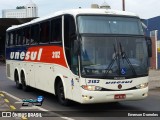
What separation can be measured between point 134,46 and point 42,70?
4508mm

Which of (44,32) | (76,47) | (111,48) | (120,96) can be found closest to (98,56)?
(111,48)

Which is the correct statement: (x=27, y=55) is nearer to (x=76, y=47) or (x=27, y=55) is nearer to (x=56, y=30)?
(x=56, y=30)

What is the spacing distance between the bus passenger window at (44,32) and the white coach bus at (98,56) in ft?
2.60

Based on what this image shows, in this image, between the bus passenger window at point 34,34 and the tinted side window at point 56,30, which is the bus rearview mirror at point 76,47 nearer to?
the tinted side window at point 56,30

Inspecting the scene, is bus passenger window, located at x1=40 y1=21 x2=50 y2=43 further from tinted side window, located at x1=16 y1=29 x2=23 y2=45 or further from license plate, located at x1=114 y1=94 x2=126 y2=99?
license plate, located at x1=114 y1=94 x2=126 y2=99

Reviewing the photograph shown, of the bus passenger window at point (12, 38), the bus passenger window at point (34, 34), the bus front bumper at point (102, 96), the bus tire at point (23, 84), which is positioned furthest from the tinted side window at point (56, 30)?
the bus passenger window at point (12, 38)

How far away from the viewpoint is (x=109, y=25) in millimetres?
11547

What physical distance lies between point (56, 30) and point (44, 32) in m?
1.51

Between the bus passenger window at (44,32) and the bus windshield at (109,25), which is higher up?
the bus windshield at (109,25)

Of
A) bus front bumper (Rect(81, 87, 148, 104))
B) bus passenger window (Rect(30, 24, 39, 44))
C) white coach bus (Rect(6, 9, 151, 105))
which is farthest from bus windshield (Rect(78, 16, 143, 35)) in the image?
bus passenger window (Rect(30, 24, 39, 44))

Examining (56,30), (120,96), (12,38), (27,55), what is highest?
(56,30)

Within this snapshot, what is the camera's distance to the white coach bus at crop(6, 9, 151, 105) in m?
10.9

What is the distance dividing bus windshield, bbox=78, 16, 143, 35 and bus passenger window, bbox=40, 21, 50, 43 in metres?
2.94

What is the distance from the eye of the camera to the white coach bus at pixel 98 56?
10.9 meters
